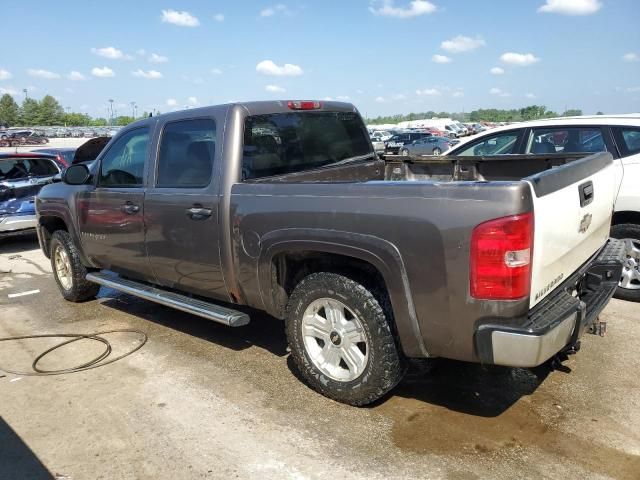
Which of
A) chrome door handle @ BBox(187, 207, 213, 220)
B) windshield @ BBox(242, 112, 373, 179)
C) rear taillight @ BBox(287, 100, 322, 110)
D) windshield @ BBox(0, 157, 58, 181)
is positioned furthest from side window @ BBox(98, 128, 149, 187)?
windshield @ BBox(0, 157, 58, 181)

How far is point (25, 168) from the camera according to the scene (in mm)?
9930

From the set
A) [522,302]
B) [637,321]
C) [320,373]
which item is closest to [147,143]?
[320,373]

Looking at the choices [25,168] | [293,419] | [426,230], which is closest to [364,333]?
[293,419]

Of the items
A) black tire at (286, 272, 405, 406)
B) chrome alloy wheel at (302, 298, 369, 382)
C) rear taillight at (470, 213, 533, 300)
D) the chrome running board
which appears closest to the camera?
rear taillight at (470, 213, 533, 300)

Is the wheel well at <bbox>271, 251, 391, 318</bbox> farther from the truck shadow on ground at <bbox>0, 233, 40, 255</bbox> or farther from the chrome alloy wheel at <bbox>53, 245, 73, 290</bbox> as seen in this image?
the truck shadow on ground at <bbox>0, 233, 40, 255</bbox>

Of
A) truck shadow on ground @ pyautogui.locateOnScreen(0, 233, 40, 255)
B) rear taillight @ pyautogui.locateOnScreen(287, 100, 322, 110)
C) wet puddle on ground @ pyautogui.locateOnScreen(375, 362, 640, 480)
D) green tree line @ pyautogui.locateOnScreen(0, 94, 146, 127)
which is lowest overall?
truck shadow on ground @ pyautogui.locateOnScreen(0, 233, 40, 255)

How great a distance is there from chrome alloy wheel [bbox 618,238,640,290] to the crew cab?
4.50 feet

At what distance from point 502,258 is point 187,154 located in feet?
8.71

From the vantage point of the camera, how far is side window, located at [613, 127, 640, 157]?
5.26 metres

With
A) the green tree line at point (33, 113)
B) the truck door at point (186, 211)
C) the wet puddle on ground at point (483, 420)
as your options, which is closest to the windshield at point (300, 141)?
the truck door at point (186, 211)

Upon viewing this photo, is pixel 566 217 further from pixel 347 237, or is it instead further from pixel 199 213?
pixel 199 213

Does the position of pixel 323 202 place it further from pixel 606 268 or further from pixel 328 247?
pixel 606 268

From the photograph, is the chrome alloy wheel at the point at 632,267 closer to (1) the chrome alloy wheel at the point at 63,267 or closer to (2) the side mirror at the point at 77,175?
(2) the side mirror at the point at 77,175

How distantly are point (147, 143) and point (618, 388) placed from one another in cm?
405
